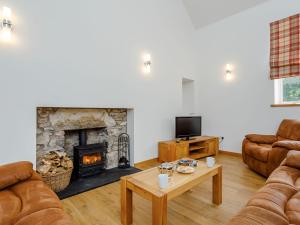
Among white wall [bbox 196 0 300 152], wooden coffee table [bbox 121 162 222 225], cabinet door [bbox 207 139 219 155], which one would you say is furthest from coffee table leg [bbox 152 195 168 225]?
white wall [bbox 196 0 300 152]

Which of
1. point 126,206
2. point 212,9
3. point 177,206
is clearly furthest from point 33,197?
point 212,9

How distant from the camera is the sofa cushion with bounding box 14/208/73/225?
101cm

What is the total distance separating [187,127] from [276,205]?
275cm

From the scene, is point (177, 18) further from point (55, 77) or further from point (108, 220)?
point (108, 220)

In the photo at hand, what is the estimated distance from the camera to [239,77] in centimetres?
404

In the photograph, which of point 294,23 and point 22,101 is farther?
point 294,23

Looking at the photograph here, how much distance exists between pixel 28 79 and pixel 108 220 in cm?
187

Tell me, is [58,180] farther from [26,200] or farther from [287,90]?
[287,90]

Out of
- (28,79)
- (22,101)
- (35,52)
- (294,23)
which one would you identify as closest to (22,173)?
(22,101)

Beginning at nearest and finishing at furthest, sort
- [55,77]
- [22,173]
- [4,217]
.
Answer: [4,217] < [22,173] < [55,77]

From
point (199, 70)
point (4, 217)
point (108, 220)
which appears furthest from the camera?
point (199, 70)

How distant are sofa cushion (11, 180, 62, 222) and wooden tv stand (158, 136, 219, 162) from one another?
7.72 feet

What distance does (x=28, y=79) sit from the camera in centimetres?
219

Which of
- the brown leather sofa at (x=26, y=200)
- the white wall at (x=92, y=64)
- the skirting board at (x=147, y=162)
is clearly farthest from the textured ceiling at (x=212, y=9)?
the brown leather sofa at (x=26, y=200)
